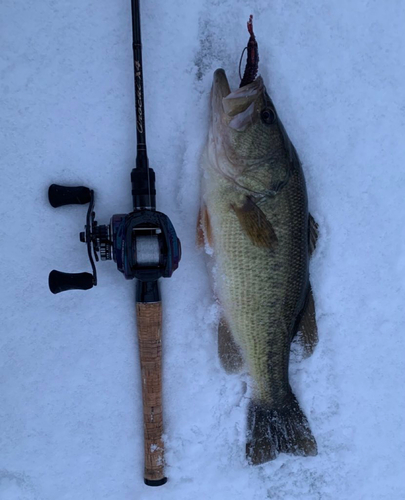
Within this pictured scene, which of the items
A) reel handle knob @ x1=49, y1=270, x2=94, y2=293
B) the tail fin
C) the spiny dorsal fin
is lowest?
the tail fin

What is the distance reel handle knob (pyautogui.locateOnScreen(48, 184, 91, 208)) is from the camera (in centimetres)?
185

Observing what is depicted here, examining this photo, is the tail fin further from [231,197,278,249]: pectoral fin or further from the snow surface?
[231,197,278,249]: pectoral fin

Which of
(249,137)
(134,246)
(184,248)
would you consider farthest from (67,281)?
(249,137)

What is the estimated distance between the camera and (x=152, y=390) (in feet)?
6.31

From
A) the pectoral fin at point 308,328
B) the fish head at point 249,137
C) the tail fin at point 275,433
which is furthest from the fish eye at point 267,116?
the tail fin at point 275,433

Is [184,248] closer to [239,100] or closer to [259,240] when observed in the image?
[259,240]

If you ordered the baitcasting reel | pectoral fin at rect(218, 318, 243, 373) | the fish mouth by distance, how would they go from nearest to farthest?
the baitcasting reel
the fish mouth
pectoral fin at rect(218, 318, 243, 373)

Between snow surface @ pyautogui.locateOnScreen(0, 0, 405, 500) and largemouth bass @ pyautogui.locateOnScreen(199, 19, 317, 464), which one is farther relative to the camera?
snow surface @ pyautogui.locateOnScreen(0, 0, 405, 500)

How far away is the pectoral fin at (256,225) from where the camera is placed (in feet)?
5.92

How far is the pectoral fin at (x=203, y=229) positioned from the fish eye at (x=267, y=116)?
44cm

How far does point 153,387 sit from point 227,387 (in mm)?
364

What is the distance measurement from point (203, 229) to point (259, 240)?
27 centimetres

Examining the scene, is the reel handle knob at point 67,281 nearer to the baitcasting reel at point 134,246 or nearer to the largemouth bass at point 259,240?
the baitcasting reel at point 134,246

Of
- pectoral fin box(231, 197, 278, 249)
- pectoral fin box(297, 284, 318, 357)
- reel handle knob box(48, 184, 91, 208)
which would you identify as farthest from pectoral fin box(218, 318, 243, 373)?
reel handle knob box(48, 184, 91, 208)
